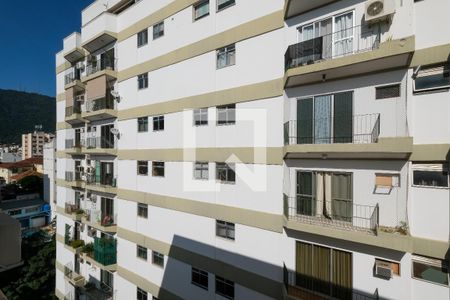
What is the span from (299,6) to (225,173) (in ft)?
23.9

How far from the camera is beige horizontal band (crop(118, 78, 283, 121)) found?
1053 cm

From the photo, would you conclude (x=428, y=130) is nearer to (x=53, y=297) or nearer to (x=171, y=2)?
(x=171, y=2)

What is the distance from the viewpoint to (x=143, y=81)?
1580cm

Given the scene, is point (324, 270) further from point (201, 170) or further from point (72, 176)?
point (72, 176)

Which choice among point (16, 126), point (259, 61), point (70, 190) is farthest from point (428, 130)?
point (16, 126)

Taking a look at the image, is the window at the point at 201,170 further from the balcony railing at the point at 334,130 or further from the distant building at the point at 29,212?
the distant building at the point at 29,212

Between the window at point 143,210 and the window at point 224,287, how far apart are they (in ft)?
19.4

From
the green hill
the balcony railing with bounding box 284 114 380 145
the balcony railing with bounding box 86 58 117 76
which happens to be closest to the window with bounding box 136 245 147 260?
the balcony railing with bounding box 284 114 380 145

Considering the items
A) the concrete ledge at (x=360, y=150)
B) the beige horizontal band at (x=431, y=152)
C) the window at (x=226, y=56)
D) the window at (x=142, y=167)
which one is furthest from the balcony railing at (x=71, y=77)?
the beige horizontal band at (x=431, y=152)

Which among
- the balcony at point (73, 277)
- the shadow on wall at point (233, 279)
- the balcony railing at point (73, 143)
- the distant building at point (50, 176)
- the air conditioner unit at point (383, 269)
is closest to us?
the air conditioner unit at point (383, 269)

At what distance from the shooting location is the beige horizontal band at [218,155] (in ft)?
Answer: 34.7

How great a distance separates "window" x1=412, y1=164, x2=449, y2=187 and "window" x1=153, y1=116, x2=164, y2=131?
11547 millimetres

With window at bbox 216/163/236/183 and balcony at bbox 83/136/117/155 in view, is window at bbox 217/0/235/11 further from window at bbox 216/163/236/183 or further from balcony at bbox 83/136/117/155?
balcony at bbox 83/136/117/155

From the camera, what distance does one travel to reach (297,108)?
10172 millimetres
